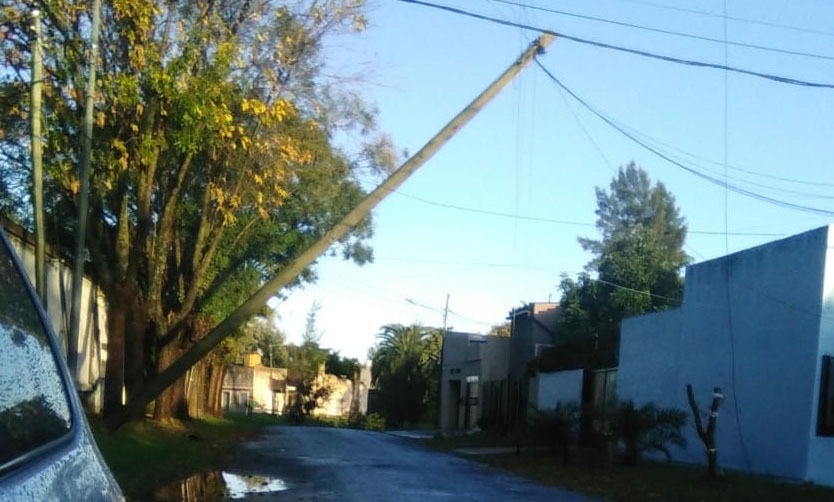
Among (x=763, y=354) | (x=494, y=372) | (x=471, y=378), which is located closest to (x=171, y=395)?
(x=763, y=354)

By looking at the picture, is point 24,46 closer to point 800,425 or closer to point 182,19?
point 182,19

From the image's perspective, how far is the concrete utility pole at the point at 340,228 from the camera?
1617 centimetres

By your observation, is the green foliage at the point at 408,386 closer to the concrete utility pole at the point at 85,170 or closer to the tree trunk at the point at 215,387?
the tree trunk at the point at 215,387

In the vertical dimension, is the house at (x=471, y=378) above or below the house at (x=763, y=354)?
below

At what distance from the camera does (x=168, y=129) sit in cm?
1664

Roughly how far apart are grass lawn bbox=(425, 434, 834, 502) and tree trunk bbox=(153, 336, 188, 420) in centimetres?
817

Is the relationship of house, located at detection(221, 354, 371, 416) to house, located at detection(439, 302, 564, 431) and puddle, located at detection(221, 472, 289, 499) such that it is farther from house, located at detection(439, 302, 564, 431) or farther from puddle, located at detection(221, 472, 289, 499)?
puddle, located at detection(221, 472, 289, 499)

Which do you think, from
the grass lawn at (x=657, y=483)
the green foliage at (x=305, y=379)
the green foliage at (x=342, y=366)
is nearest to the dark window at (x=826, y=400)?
the grass lawn at (x=657, y=483)

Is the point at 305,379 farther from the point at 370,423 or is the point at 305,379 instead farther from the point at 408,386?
the point at 408,386

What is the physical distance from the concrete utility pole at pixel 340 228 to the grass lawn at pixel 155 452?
1258mm

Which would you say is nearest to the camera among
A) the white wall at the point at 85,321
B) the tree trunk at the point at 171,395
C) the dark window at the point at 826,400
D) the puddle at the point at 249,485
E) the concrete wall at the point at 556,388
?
the puddle at the point at 249,485

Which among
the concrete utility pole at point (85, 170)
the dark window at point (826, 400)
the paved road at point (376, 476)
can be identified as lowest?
the paved road at point (376, 476)

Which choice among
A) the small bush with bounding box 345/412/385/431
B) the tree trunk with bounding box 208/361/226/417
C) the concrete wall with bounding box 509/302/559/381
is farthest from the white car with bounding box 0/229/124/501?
the small bush with bounding box 345/412/385/431

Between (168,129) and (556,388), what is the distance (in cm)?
1988
